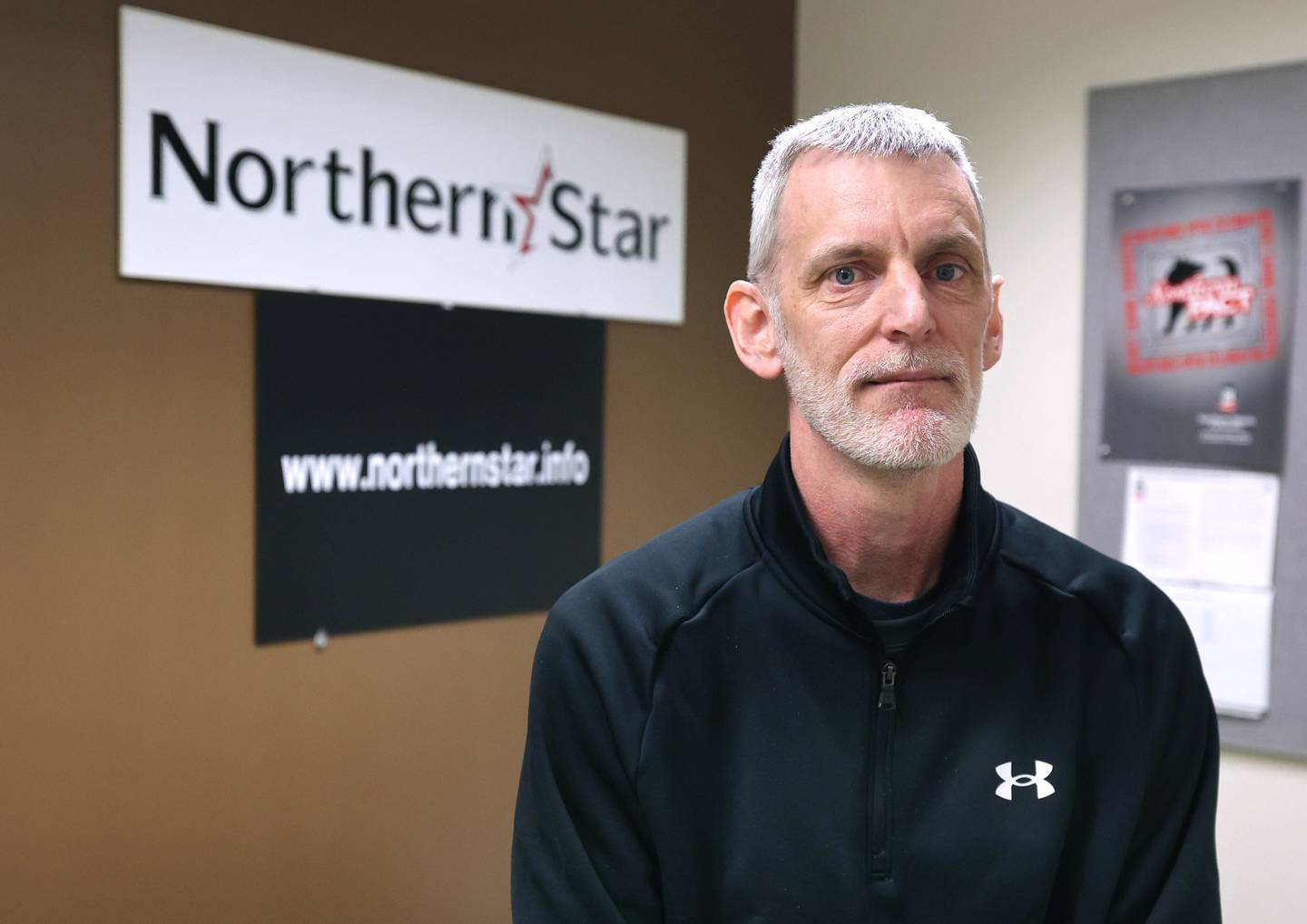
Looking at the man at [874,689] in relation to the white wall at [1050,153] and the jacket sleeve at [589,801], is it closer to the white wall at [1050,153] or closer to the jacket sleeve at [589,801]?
the jacket sleeve at [589,801]

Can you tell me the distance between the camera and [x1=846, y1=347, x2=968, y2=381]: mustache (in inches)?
43.9

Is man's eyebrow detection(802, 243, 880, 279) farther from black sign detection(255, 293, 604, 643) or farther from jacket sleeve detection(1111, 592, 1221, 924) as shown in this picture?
black sign detection(255, 293, 604, 643)

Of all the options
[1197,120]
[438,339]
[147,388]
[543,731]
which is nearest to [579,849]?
[543,731]

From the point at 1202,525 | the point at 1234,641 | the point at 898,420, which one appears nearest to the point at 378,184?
the point at 898,420

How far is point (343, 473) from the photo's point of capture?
7.99 ft

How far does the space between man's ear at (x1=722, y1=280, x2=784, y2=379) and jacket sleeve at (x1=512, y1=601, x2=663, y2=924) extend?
0.32 m

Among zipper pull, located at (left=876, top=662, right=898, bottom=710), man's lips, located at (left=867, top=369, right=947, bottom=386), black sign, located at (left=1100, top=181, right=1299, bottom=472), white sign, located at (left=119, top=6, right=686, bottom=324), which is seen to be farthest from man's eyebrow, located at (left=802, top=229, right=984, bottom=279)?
black sign, located at (left=1100, top=181, right=1299, bottom=472)

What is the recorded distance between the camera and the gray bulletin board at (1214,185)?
2570mm

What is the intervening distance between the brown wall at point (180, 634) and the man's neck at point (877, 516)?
4.62 feet

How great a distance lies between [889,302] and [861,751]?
40cm

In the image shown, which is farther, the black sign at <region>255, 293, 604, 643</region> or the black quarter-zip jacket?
the black sign at <region>255, 293, 604, 643</region>

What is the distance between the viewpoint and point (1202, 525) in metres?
2.69

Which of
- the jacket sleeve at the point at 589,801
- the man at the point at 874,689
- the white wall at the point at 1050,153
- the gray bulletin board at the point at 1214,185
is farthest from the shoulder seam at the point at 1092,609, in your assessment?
the white wall at the point at 1050,153

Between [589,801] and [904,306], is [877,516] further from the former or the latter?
[589,801]
